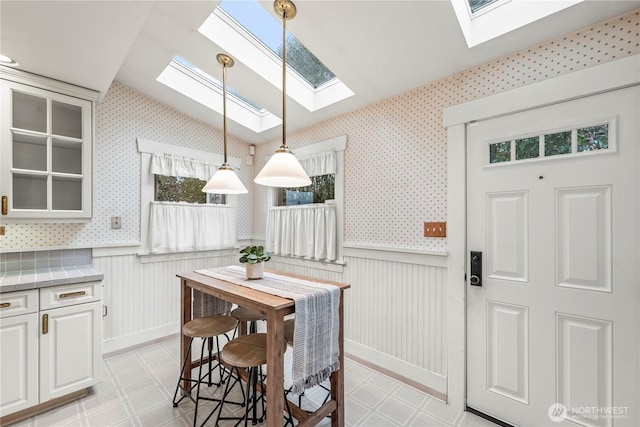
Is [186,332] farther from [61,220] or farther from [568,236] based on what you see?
[568,236]

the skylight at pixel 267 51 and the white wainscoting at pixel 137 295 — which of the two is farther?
the white wainscoting at pixel 137 295

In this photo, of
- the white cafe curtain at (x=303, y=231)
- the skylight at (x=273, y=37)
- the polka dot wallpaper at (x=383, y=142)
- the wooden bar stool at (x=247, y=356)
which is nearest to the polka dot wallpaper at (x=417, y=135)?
the polka dot wallpaper at (x=383, y=142)

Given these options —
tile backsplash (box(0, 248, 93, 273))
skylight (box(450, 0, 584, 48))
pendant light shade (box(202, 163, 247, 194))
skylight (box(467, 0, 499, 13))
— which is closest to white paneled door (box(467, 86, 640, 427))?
skylight (box(450, 0, 584, 48))

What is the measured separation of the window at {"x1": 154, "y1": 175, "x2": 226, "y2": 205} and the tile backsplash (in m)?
0.87

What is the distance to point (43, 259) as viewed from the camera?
240 centimetres

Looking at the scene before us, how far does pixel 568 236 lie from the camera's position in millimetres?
1653

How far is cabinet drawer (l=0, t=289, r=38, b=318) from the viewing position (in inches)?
71.6

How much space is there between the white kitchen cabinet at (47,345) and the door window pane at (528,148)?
322cm

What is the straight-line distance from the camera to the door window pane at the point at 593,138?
5.11 feet

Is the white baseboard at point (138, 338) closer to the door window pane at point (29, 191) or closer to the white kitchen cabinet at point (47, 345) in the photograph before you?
the white kitchen cabinet at point (47, 345)

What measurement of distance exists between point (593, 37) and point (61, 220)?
3802mm

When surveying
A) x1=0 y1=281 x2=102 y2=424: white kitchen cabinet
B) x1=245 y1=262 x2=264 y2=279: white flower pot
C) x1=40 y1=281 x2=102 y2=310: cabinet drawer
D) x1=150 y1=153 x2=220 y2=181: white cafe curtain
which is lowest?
x1=0 y1=281 x2=102 y2=424: white kitchen cabinet

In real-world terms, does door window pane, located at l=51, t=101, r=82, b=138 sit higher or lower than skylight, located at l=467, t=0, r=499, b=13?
lower

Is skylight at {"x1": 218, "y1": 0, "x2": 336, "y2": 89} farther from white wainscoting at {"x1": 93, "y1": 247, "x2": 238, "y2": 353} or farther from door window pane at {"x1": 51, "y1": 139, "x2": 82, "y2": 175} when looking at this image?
white wainscoting at {"x1": 93, "y1": 247, "x2": 238, "y2": 353}
